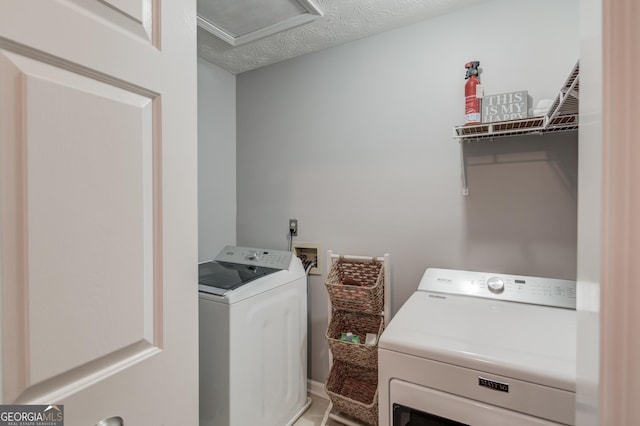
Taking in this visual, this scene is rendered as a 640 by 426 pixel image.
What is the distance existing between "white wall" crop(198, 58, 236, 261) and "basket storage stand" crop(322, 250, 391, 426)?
967 mm

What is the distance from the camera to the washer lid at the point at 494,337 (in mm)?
914

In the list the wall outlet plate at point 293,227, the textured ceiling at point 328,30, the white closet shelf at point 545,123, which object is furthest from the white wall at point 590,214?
the wall outlet plate at point 293,227

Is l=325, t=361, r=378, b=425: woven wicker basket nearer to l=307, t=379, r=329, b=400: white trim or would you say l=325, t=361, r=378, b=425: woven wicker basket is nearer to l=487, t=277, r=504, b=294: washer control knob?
l=307, t=379, r=329, b=400: white trim

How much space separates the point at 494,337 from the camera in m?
1.07

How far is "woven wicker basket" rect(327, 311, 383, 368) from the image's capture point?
1.64 metres

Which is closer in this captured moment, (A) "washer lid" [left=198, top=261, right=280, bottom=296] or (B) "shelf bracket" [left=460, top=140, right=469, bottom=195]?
(A) "washer lid" [left=198, top=261, right=280, bottom=296]

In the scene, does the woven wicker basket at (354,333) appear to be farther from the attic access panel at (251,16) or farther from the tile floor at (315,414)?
the attic access panel at (251,16)

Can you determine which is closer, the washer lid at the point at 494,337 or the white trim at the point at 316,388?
the washer lid at the point at 494,337

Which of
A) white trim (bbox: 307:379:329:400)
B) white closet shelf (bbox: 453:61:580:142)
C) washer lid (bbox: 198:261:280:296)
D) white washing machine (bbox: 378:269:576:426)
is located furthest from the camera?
white trim (bbox: 307:379:329:400)

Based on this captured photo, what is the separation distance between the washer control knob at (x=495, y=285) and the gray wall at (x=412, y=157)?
0.13 meters

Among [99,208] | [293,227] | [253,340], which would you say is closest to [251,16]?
[293,227]

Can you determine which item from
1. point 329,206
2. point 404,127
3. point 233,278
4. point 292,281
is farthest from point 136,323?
point 404,127

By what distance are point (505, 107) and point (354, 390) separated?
5.73 ft

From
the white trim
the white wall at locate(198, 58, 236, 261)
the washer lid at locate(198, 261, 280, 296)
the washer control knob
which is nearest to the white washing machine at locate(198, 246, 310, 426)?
the washer lid at locate(198, 261, 280, 296)
